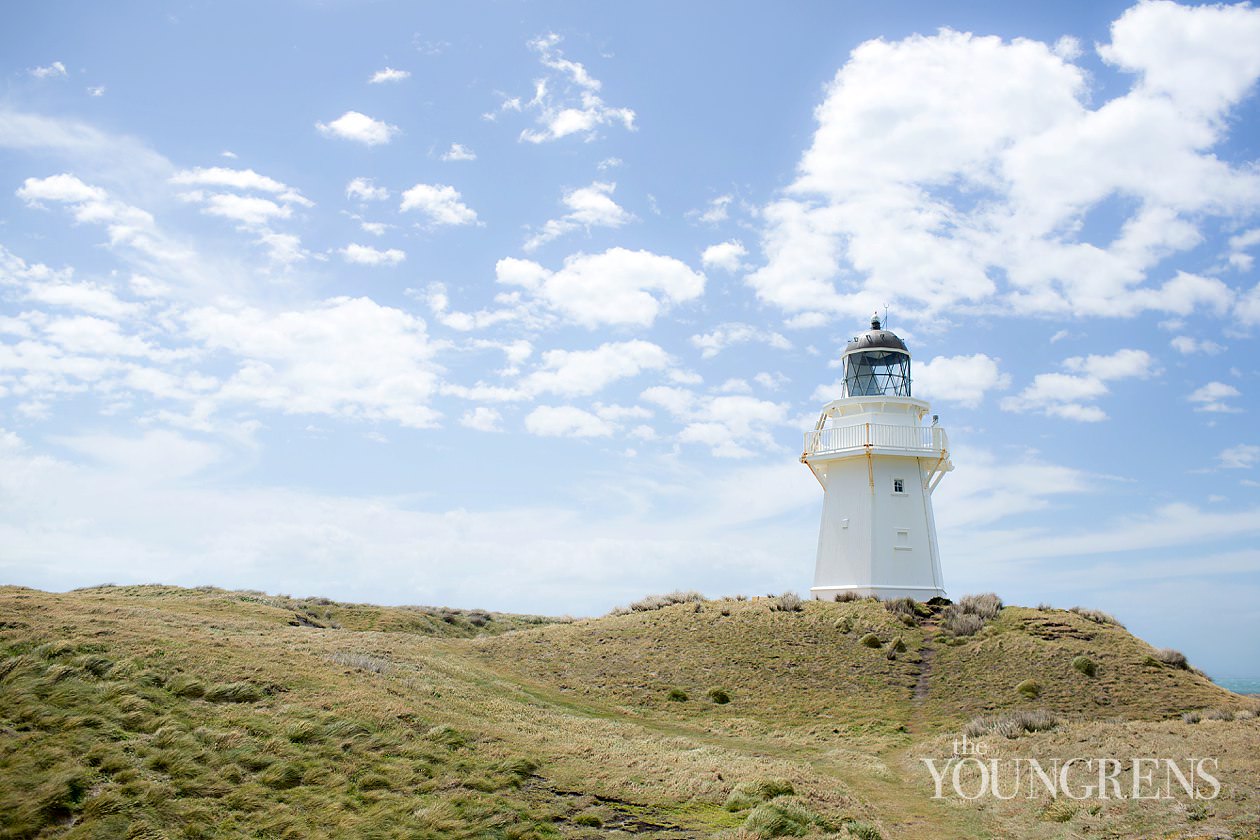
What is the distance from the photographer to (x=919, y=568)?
35.2m

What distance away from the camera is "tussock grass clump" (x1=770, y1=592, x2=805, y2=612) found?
114 feet

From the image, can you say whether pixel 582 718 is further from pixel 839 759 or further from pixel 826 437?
pixel 826 437

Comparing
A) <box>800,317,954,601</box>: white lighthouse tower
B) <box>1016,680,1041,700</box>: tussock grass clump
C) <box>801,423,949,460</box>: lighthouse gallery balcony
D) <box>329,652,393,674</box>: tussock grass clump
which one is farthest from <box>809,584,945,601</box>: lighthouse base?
<box>329,652,393,674</box>: tussock grass clump

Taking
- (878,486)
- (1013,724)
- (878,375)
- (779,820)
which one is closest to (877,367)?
(878,375)

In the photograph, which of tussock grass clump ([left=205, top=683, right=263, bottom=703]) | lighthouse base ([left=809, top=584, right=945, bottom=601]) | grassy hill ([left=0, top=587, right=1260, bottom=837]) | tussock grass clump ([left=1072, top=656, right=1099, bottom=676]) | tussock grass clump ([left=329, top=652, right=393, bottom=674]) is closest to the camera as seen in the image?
grassy hill ([left=0, top=587, right=1260, bottom=837])

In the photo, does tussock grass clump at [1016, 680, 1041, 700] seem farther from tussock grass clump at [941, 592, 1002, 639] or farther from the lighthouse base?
the lighthouse base

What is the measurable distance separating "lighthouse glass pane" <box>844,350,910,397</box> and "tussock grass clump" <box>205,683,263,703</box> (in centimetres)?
2780

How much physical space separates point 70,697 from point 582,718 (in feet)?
41.7

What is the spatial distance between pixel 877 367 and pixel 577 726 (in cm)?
2243

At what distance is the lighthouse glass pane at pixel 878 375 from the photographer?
1449 inches

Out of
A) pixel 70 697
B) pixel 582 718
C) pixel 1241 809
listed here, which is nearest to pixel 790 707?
pixel 582 718

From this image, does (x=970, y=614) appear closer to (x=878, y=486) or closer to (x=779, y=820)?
(x=878, y=486)

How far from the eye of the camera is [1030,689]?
26.4 meters

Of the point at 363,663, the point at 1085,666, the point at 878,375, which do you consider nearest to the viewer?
the point at 363,663
